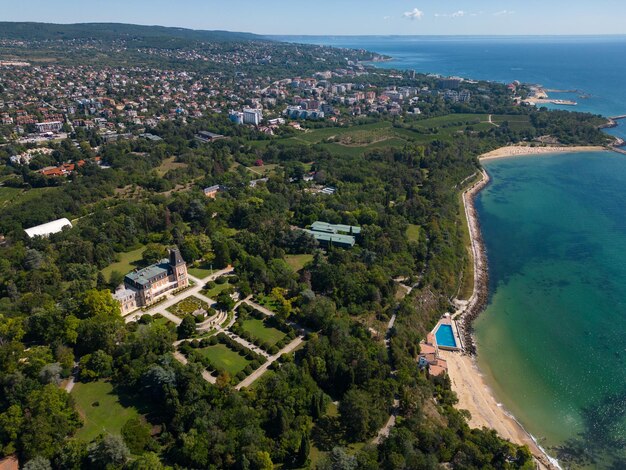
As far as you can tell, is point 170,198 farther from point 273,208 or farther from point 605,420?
point 605,420

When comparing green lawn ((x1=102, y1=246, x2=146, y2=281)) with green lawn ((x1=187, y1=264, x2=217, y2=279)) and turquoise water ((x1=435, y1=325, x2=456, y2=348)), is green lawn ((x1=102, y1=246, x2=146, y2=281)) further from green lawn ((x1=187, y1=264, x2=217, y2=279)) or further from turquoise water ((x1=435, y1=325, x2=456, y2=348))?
turquoise water ((x1=435, y1=325, x2=456, y2=348))

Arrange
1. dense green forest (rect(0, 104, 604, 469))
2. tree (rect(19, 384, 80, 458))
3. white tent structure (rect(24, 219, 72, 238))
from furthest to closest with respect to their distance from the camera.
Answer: white tent structure (rect(24, 219, 72, 238)) → dense green forest (rect(0, 104, 604, 469)) → tree (rect(19, 384, 80, 458))

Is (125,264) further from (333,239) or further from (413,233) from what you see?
(413,233)

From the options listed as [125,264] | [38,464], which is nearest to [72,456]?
[38,464]

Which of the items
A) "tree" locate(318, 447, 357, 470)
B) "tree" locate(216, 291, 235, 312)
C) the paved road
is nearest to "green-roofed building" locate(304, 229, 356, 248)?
"tree" locate(216, 291, 235, 312)

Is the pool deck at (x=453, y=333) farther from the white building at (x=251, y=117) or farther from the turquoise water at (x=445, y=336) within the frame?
the white building at (x=251, y=117)

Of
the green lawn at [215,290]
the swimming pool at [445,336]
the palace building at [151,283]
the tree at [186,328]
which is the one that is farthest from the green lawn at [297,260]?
the swimming pool at [445,336]
